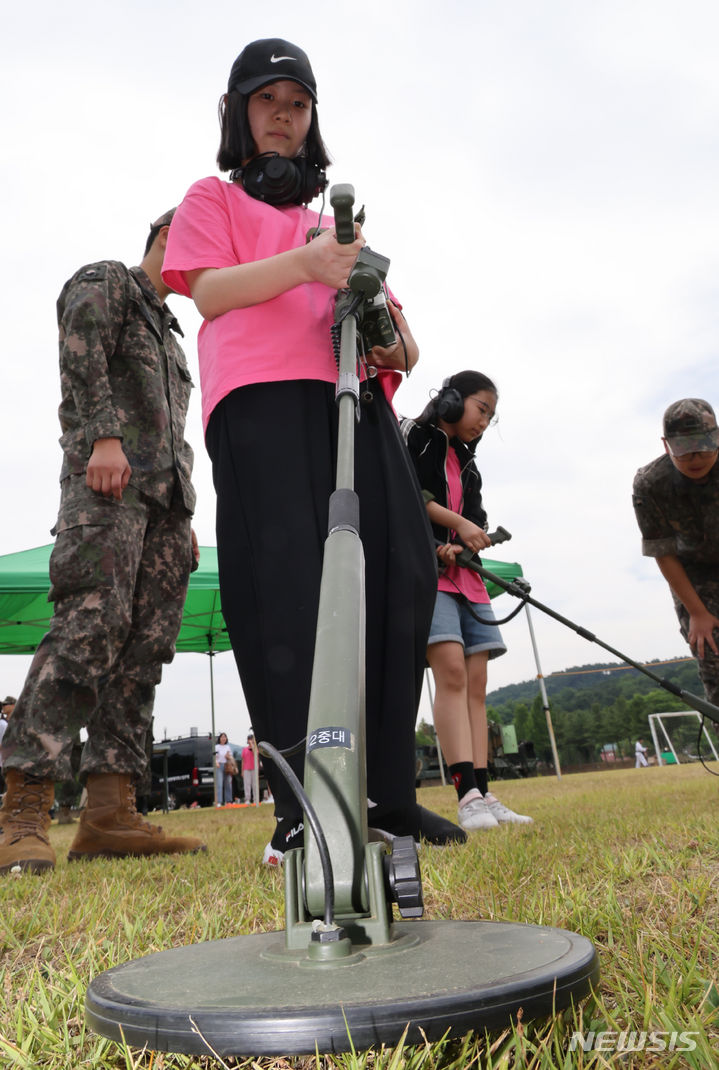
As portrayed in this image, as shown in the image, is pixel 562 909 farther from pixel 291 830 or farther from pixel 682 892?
pixel 291 830

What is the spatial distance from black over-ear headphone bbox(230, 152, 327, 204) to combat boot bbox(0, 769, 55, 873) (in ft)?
5.48

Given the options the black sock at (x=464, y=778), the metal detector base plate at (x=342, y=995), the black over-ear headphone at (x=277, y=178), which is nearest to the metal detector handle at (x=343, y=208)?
the black over-ear headphone at (x=277, y=178)

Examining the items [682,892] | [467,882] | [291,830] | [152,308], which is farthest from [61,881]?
[152,308]

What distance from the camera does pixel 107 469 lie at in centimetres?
241

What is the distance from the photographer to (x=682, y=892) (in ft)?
4.00

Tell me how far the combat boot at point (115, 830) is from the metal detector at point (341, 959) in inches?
64.6

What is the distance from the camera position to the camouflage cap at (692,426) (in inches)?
130

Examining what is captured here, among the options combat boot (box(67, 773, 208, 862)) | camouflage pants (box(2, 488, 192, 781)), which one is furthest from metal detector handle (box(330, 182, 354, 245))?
combat boot (box(67, 773, 208, 862))

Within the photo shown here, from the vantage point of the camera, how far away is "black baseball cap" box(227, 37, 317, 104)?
1774 millimetres

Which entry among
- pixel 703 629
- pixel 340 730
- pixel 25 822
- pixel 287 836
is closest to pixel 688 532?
pixel 703 629

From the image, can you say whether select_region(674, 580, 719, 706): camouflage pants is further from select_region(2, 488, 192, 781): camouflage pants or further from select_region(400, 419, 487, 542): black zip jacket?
select_region(2, 488, 192, 781): camouflage pants

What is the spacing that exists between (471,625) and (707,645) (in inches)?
47.1

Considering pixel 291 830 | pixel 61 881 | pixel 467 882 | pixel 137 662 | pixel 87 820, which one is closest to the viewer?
pixel 467 882

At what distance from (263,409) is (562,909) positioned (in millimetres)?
1087
